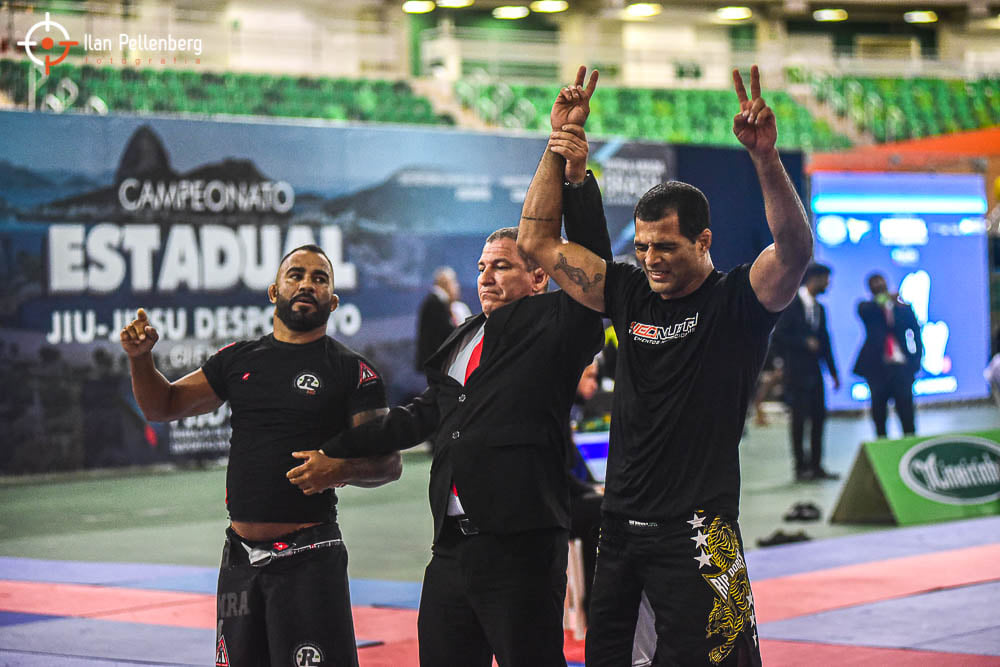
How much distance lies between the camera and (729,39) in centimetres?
3312

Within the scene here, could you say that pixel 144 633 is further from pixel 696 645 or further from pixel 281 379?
pixel 696 645

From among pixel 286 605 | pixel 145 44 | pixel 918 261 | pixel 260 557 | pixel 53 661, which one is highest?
pixel 145 44

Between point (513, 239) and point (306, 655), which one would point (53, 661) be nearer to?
point (306, 655)

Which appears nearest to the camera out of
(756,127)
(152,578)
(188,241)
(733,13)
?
(756,127)

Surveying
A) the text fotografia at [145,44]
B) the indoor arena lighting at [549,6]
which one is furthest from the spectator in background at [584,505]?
the indoor arena lighting at [549,6]

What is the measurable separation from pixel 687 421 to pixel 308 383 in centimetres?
143

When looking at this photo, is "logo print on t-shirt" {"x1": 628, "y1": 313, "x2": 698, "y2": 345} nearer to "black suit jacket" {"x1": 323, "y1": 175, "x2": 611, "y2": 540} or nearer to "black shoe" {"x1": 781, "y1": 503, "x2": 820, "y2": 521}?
"black suit jacket" {"x1": 323, "y1": 175, "x2": 611, "y2": 540}

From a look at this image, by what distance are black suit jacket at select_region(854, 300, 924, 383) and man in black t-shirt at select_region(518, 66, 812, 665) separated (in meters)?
11.0

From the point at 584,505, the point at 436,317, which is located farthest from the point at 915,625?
the point at 436,317

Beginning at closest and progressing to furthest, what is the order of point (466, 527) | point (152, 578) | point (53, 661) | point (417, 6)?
point (466, 527)
point (53, 661)
point (152, 578)
point (417, 6)

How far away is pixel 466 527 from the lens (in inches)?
156

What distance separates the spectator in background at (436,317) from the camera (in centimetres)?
1477

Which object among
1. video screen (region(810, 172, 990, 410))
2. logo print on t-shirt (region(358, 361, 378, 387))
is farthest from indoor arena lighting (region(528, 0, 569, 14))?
logo print on t-shirt (region(358, 361, 378, 387))

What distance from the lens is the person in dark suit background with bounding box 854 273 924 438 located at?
1431cm
